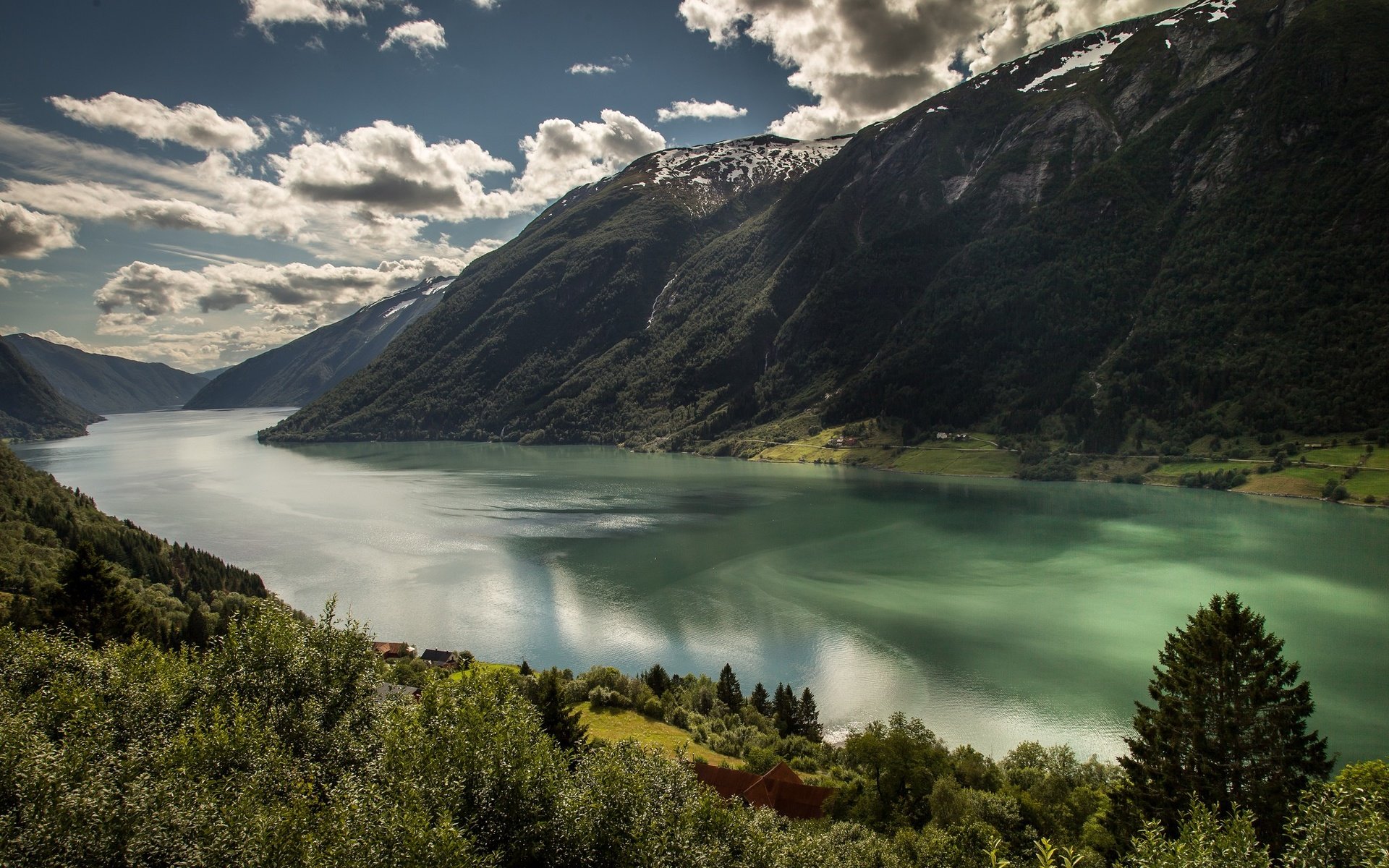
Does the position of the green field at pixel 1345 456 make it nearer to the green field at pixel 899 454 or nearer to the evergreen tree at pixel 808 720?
the green field at pixel 899 454

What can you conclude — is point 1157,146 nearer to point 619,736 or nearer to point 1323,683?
point 1323,683

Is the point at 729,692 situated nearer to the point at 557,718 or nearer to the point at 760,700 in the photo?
the point at 760,700

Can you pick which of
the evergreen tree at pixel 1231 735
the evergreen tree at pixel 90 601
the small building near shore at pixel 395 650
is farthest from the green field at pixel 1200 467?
the evergreen tree at pixel 90 601

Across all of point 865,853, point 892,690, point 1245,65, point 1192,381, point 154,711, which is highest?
point 1245,65

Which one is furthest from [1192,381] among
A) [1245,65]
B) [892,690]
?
[892,690]

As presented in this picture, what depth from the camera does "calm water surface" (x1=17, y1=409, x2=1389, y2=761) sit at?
45281 mm

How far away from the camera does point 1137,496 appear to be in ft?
365

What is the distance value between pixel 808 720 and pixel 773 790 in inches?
438

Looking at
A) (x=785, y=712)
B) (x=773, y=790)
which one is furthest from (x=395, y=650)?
(x=773, y=790)

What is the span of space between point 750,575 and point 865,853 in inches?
1931

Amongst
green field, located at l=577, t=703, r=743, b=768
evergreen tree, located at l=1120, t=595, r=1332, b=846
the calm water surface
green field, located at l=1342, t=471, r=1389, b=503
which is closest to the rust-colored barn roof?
green field, located at l=577, t=703, r=743, b=768

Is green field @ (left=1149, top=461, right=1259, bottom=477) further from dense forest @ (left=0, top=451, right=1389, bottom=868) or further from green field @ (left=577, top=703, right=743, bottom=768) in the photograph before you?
green field @ (left=577, top=703, right=743, bottom=768)

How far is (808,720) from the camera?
3953 centimetres

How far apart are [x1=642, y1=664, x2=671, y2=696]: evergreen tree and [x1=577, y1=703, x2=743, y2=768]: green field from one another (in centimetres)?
314
